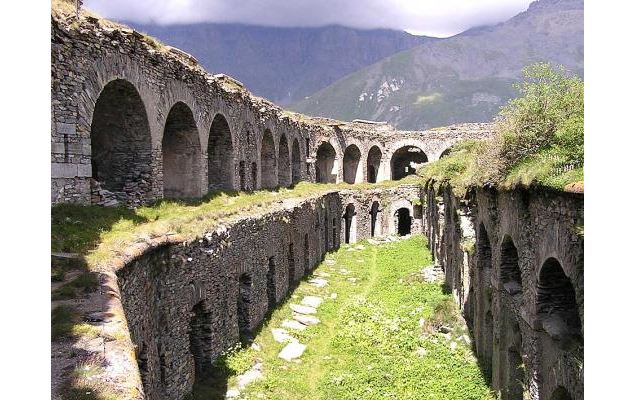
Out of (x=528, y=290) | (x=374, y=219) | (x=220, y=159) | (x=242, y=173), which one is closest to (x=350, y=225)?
(x=374, y=219)

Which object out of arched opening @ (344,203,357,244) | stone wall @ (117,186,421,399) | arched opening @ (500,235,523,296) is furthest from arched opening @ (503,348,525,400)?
arched opening @ (344,203,357,244)

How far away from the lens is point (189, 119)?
16875mm

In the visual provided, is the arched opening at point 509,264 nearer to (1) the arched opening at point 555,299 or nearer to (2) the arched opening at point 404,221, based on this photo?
(1) the arched opening at point 555,299

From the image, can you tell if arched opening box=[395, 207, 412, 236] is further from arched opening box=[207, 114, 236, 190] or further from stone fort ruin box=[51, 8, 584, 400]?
arched opening box=[207, 114, 236, 190]

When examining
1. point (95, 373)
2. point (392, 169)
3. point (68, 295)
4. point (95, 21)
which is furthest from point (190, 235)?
point (392, 169)

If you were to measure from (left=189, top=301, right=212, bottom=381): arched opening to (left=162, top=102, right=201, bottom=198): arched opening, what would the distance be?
270 inches

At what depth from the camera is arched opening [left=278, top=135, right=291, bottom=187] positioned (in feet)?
97.9

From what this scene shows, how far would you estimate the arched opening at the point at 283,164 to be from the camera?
97.9 ft

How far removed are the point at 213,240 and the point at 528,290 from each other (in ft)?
21.9

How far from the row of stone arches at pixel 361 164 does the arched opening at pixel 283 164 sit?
29.5 ft

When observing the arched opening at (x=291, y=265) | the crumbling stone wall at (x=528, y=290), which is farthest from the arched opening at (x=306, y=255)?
the crumbling stone wall at (x=528, y=290)

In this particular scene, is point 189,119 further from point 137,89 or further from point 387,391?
point 387,391

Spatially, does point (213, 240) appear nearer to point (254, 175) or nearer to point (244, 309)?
point (244, 309)

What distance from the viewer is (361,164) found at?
43781mm
